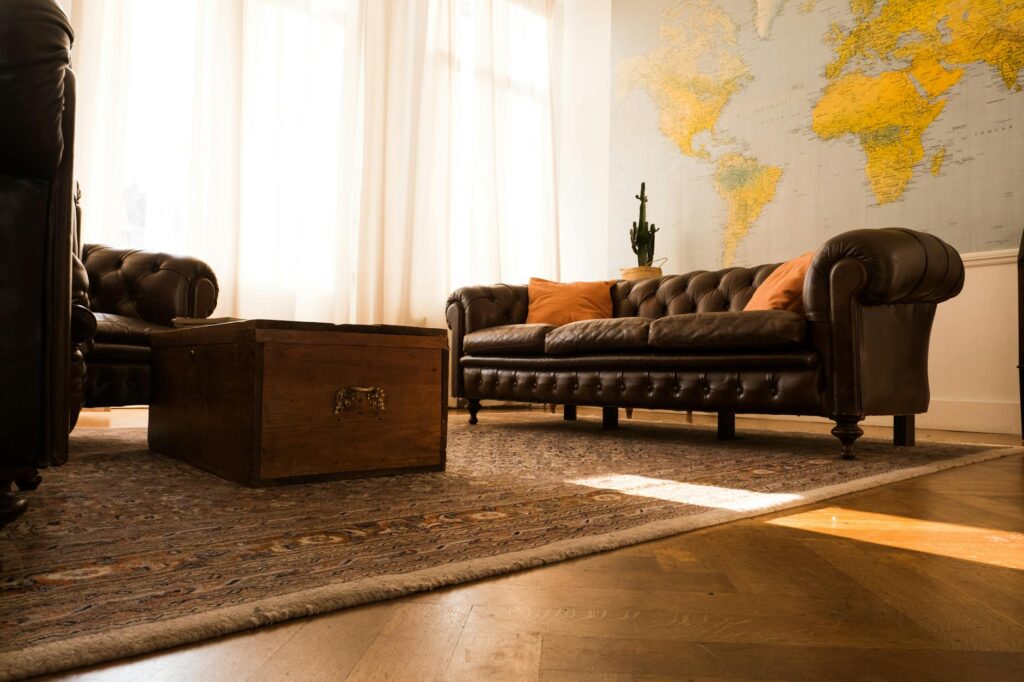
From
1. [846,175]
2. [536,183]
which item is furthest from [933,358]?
[536,183]

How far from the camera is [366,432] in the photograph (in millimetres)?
1710

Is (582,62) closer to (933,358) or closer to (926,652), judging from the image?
(933,358)

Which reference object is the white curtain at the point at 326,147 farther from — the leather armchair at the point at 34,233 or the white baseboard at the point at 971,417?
the leather armchair at the point at 34,233

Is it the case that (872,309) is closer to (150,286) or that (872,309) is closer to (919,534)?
(919,534)

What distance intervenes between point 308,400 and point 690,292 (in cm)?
228

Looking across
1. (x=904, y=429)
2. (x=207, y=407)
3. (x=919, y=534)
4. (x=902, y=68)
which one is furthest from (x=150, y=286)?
(x=902, y=68)

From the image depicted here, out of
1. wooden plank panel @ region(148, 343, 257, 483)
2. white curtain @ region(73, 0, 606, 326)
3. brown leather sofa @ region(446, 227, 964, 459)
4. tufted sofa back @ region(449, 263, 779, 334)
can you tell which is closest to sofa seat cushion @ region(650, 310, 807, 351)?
brown leather sofa @ region(446, 227, 964, 459)

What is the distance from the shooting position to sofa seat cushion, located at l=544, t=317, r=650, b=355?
283cm

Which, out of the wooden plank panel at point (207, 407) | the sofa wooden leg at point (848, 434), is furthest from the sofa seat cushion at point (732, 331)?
the wooden plank panel at point (207, 407)

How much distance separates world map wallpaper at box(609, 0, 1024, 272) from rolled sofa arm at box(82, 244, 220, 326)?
3.24m

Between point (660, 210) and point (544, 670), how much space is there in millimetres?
4792

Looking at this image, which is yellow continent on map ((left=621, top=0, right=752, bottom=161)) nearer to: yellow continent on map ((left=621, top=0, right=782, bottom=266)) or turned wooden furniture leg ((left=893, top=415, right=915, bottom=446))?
yellow continent on map ((left=621, top=0, right=782, bottom=266))

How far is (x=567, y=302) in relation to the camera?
3.79 meters

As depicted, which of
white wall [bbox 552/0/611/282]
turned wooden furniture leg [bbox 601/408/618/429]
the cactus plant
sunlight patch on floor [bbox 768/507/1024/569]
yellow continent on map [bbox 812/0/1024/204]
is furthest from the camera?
white wall [bbox 552/0/611/282]
